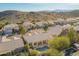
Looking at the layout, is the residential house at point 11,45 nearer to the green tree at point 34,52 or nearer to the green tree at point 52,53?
the green tree at point 34,52

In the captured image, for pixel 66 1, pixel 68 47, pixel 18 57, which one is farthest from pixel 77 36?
pixel 18 57

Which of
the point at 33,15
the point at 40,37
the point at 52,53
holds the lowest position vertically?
the point at 52,53

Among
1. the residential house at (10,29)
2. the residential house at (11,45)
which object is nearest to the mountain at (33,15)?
the residential house at (10,29)

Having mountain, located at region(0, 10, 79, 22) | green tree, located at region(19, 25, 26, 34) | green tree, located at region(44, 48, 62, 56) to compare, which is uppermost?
mountain, located at region(0, 10, 79, 22)

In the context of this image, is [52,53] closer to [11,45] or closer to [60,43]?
[60,43]

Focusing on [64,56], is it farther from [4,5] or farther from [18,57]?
[4,5]

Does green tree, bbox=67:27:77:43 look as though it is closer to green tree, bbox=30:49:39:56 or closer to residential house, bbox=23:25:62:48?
residential house, bbox=23:25:62:48

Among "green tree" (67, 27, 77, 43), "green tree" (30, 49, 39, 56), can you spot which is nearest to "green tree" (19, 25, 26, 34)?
"green tree" (30, 49, 39, 56)

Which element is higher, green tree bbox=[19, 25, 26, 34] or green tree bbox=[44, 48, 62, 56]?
green tree bbox=[19, 25, 26, 34]

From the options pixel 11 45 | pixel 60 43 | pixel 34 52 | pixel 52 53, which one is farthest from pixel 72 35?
pixel 11 45
